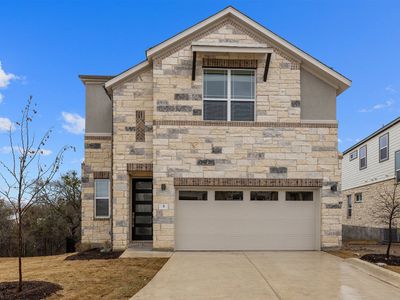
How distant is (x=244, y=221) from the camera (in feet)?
37.6

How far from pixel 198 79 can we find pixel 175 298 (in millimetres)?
7539

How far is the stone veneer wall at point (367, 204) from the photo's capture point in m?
17.9

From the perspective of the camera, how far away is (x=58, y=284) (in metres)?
7.07

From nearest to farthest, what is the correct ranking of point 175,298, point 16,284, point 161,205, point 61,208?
point 175,298
point 16,284
point 161,205
point 61,208

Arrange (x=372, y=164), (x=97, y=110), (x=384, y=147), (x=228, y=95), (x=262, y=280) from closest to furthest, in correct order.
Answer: (x=262, y=280) → (x=228, y=95) → (x=97, y=110) → (x=384, y=147) → (x=372, y=164)

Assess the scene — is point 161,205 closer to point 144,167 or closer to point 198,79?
point 144,167

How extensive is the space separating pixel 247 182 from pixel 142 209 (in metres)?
4.21

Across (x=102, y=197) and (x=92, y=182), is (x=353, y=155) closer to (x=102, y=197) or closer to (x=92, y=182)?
(x=102, y=197)

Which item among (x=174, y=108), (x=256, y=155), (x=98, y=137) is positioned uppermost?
(x=174, y=108)

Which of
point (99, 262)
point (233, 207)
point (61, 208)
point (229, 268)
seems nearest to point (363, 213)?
point (233, 207)

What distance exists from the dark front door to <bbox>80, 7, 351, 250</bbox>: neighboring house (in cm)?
91

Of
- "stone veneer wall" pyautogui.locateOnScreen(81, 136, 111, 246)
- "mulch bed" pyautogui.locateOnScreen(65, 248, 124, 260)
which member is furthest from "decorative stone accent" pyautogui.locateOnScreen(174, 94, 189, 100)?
"mulch bed" pyautogui.locateOnScreen(65, 248, 124, 260)

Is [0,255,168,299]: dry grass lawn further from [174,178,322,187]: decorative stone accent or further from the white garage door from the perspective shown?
[174,178,322,187]: decorative stone accent

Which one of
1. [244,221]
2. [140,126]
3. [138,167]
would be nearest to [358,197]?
[244,221]
